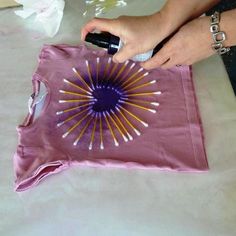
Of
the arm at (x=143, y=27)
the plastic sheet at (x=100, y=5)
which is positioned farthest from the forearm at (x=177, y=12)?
the plastic sheet at (x=100, y=5)

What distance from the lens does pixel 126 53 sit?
641mm

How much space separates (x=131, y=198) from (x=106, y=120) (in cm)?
15

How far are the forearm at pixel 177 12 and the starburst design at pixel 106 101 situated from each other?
4.1 inches

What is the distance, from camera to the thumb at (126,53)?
2.09 feet

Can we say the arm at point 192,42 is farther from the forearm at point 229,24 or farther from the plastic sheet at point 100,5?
the plastic sheet at point 100,5

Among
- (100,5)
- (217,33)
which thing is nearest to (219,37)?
(217,33)

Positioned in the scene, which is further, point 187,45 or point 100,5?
point 100,5

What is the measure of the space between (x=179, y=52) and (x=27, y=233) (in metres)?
0.40

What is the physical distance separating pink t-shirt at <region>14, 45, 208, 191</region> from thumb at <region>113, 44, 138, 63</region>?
0.19 ft

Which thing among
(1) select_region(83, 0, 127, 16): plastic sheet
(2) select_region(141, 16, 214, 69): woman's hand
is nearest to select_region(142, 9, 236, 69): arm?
(2) select_region(141, 16, 214, 69): woman's hand

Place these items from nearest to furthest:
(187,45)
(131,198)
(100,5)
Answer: (131,198) → (187,45) → (100,5)

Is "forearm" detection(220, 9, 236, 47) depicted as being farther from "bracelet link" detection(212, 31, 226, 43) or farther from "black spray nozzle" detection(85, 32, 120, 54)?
"black spray nozzle" detection(85, 32, 120, 54)

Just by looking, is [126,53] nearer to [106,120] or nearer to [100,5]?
[106,120]

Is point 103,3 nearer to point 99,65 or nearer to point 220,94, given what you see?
point 99,65
